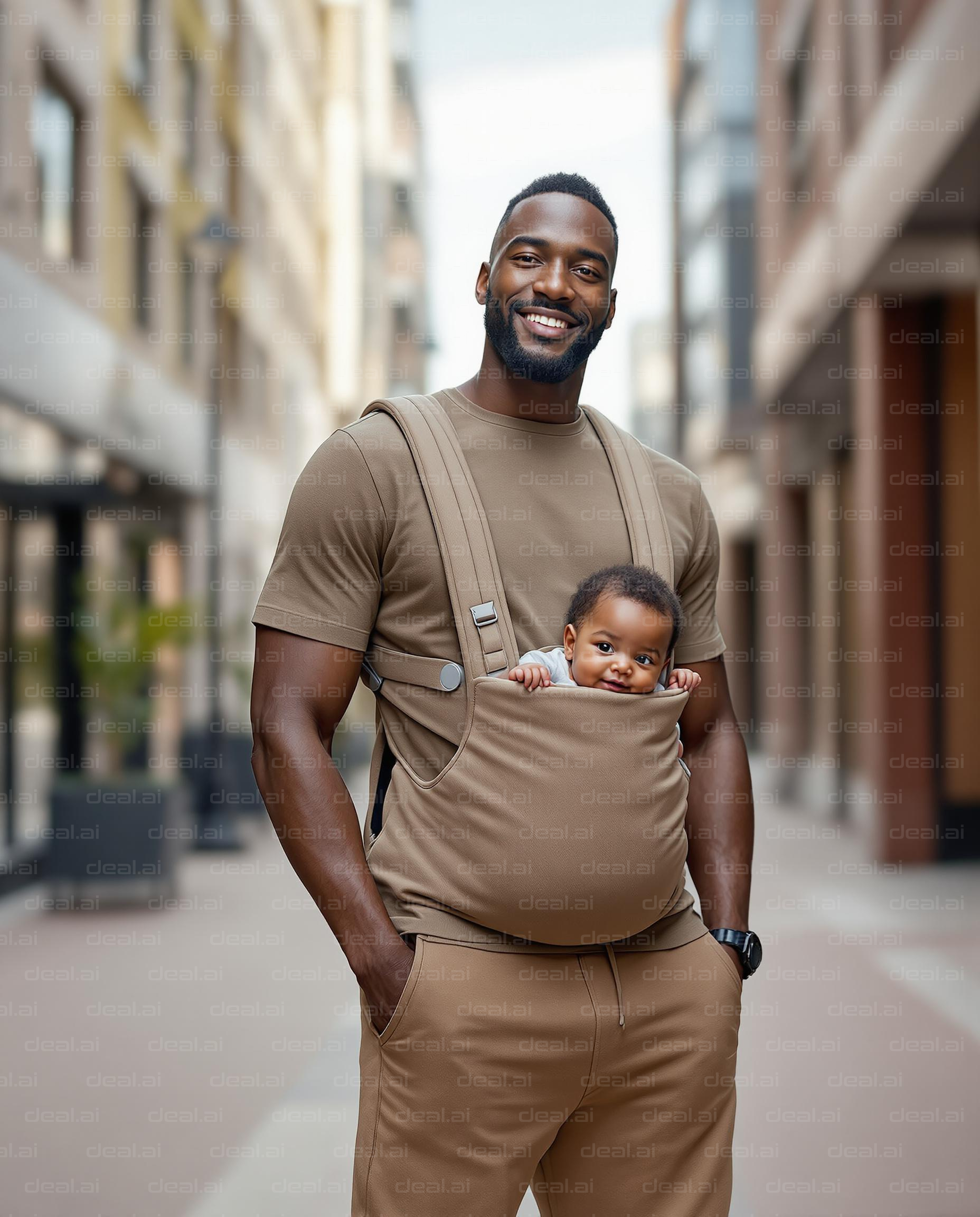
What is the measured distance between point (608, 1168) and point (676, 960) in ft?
1.13

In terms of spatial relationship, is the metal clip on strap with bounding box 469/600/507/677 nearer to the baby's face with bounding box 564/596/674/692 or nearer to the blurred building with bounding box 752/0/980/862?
the baby's face with bounding box 564/596/674/692

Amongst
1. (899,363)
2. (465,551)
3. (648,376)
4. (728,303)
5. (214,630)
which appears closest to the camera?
(465,551)

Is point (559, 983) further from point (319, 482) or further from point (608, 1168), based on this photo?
point (319, 482)

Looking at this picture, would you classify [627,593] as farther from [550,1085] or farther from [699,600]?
[550,1085]

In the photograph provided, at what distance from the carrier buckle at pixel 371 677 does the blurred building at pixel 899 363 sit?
626 cm

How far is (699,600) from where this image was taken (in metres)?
2.44

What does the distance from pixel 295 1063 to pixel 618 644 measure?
400 centimetres

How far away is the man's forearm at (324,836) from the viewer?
200 cm

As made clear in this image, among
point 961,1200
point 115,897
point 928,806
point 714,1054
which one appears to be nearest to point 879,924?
point 928,806

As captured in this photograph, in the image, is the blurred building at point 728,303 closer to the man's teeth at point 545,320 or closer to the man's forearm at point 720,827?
the man's forearm at point 720,827

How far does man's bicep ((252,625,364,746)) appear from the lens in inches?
82.6

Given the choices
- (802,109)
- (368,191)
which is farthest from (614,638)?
(368,191)

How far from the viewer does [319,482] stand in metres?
2.13

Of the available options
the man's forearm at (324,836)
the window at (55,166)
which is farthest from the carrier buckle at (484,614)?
the window at (55,166)
